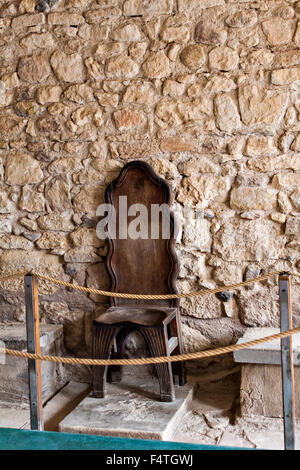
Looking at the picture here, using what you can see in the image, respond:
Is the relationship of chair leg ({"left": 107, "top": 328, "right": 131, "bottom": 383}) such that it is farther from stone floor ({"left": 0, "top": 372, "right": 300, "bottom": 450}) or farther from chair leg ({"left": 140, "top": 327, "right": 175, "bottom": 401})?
chair leg ({"left": 140, "top": 327, "right": 175, "bottom": 401})

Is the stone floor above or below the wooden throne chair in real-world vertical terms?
below

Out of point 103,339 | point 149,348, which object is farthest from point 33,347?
point 149,348

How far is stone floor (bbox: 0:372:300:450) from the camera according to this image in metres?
2.66

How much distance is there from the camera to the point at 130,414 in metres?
2.80

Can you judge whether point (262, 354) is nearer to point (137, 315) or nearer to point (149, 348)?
point (149, 348)

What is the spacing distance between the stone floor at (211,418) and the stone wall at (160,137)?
0.96 feet

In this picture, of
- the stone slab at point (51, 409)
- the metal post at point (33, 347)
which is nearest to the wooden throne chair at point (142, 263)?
the stone slab at point (51, 409)

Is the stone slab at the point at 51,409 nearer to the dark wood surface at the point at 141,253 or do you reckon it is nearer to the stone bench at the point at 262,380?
the dark wood surface at the point at 141,253

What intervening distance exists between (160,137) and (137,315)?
3.76 feet

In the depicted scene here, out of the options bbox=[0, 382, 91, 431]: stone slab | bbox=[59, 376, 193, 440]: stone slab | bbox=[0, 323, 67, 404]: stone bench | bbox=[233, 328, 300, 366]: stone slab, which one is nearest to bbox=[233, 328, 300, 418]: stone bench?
bbox=[233, 328, 300, 366]: stone slab

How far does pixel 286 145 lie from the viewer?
3082 millimetres

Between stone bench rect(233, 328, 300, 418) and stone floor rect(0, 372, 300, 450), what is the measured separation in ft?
0.21
